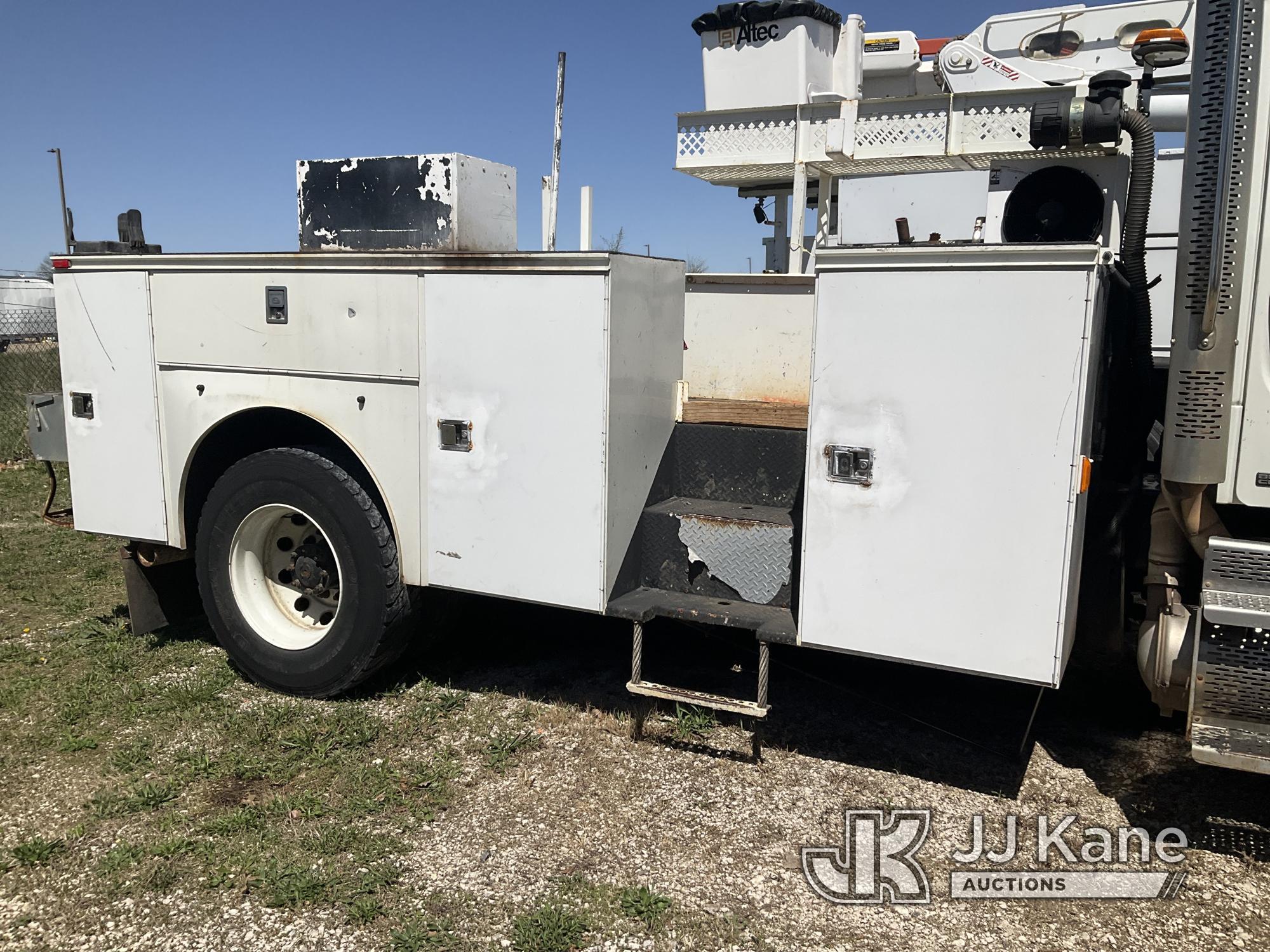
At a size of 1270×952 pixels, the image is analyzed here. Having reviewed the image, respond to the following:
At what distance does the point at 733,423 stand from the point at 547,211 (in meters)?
1.71

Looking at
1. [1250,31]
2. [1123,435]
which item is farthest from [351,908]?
[1250,31]

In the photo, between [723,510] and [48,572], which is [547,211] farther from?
[48,572]

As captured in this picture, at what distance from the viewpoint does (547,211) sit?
539 centimetres

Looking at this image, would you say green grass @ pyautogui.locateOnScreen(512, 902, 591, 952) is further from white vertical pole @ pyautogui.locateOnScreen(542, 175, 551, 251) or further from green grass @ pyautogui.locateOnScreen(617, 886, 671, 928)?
white vertical pole @ pyautogui.locateOnScreen(542, 175, 551, 251)

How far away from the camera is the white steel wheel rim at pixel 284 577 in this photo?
189 inches

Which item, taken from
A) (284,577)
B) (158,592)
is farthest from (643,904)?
(158,592)

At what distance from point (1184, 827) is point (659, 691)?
6.45ft

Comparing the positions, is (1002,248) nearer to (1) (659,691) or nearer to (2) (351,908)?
(1) (659,691)

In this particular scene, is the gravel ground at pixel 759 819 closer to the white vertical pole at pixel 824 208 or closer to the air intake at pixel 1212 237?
the air intake at pixel 1212 237

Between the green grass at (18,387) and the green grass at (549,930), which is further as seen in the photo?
the green grass at (18,387)

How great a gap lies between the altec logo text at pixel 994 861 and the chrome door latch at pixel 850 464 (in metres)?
1.24

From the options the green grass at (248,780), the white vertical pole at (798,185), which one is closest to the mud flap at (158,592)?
the green grass at (248,780)

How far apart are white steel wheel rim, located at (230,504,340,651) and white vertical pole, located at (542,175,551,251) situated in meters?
→ 1.87

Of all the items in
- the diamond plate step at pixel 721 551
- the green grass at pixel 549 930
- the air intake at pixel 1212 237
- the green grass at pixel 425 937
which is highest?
the air intake at pixel 1212 237
